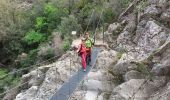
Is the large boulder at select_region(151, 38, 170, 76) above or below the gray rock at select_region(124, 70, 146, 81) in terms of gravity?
above

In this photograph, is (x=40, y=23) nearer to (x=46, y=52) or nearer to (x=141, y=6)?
(x=46, y=52)

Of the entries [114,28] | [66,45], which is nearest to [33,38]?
[66,45]

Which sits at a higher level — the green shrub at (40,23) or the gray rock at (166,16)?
the gray rock at (166,16)

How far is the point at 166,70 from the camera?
1484 cm

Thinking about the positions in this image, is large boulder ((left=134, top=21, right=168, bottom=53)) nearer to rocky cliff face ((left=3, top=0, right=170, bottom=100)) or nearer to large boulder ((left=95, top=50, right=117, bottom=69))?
rocky cliff face ((left=3, top=0, right=170, bottom=100))

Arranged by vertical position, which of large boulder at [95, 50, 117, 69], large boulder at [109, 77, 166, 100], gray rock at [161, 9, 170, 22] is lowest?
large boulder at [109, 77, 166, 100]

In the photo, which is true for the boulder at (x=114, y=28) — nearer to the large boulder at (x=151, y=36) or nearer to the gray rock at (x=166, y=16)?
the large boulder at (x=151, y=36)

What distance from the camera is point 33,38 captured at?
31.3 meters

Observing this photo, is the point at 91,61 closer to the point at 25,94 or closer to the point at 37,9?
the point at 25,94

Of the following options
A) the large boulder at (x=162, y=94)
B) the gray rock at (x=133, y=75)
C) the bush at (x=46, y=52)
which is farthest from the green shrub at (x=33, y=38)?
the large boulder at (x=162, y=94)

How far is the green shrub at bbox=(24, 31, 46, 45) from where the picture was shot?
31.2m

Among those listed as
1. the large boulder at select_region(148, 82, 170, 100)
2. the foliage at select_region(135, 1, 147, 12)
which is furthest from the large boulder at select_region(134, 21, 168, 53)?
the large boulder at select_region(148, 82, 170, 100)

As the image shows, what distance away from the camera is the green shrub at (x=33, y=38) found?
31250 mm

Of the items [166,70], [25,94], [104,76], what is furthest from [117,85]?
[25,94]
